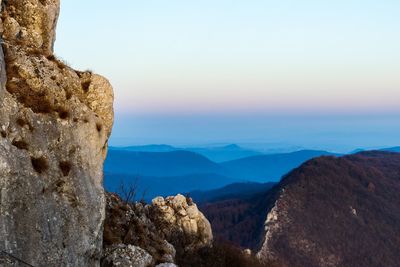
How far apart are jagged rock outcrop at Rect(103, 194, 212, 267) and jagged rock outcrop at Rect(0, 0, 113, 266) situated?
4.20 m

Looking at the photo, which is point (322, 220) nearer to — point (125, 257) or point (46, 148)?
point (125, 257)

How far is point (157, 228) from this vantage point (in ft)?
140

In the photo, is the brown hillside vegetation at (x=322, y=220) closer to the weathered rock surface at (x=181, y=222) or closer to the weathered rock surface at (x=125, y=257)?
the weathered rock surface at (x=181, y=222)

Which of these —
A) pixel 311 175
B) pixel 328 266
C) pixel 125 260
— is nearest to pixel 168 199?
pixel 125 260

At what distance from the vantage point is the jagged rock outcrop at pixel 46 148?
15109 millimetres

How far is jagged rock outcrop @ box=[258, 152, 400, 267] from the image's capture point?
137 meters

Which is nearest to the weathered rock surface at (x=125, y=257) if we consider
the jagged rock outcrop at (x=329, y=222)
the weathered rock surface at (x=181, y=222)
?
the weathered rock surface at (x=181, y=222)

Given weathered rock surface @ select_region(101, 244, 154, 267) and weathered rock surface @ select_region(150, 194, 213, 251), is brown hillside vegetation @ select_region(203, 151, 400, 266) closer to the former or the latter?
weathered rock surface @ select_region(150, 194, 213, 251)

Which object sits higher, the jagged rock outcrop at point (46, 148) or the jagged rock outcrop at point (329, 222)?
the jagged rock outcrop at point (46, 148)

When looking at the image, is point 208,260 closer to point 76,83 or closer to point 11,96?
point 76,83

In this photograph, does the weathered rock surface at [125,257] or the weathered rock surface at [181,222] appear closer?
the weathered rock surface at [125,257]

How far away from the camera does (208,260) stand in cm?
4169

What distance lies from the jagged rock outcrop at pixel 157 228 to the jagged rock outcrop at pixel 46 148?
13.8 ft

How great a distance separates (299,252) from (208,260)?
100489 millimetres
